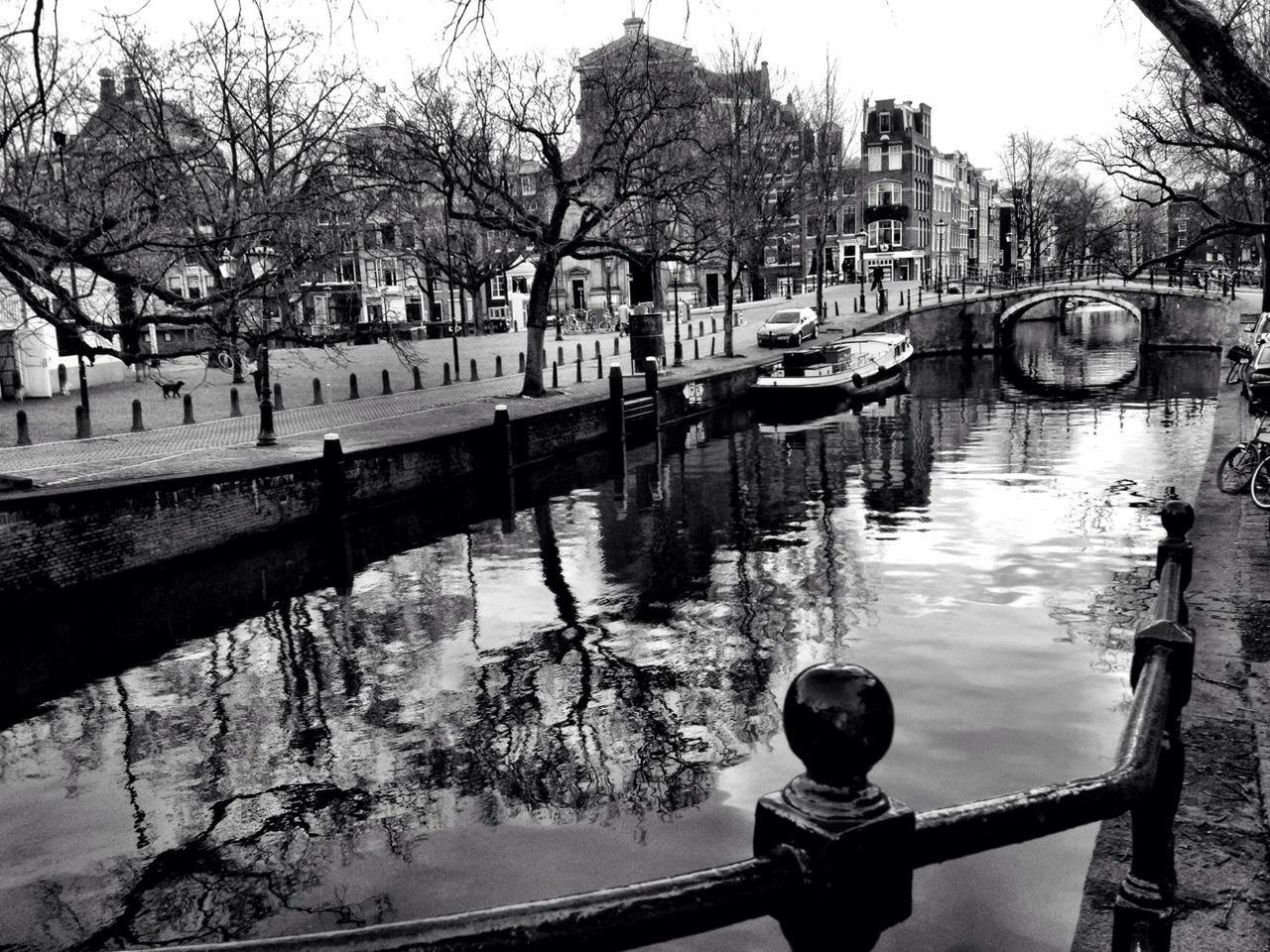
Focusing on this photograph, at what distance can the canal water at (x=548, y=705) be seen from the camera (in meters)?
7.33

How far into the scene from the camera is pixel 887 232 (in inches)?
3164

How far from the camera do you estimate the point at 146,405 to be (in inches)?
1024

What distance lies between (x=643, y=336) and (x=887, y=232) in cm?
5104

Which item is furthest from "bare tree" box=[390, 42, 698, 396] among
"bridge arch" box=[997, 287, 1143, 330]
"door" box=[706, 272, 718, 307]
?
"door" box=[706, 272, 718, 307]

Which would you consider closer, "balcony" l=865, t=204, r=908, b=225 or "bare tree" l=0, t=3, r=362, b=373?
"bare tree" l=0, t=3, r=362, b=373

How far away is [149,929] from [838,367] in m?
29.9

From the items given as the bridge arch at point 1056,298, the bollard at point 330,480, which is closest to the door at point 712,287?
the bridge arch at point 1056,298

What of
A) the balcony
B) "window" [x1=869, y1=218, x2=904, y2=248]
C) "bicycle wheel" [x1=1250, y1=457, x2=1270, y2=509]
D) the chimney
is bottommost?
"bicycle wheel" [x1=1250, y1=457, x2=1270, y2=509]

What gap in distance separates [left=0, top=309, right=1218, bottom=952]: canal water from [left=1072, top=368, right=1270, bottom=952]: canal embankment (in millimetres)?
1437

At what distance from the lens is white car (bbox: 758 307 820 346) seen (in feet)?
136

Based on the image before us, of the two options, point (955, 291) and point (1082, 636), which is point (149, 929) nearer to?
point (1082, 636)

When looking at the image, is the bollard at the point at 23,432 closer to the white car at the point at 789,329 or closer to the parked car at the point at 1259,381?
the parked car at the point at 1259,381

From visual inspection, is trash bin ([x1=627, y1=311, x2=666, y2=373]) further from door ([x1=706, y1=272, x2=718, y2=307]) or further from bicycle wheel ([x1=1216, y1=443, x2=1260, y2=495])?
door ([x1=706, y1=272, x2=718, y2=307])

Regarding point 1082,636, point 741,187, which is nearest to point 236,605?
point 1082,636
